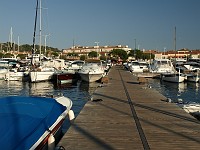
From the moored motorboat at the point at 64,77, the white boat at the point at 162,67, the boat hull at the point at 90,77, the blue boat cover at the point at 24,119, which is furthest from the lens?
the white boat at the point at 162,67

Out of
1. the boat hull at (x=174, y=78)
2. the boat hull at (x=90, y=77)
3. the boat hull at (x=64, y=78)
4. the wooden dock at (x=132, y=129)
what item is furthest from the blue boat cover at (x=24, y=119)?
the boat hull at (x=174, y=78)

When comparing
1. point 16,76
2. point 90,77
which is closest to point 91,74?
point 90,77

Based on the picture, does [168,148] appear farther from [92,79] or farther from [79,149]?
[92,79]

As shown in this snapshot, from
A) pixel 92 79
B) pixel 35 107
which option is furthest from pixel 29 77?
pixel 35 107

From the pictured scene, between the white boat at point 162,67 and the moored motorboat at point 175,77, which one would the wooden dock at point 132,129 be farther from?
the white boat at point 162,67

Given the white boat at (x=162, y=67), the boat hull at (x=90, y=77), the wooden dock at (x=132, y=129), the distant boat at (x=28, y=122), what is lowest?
the wooden dock at (x=132, y=129)

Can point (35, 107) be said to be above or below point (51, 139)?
above

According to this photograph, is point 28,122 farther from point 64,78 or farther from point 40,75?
point 40,75

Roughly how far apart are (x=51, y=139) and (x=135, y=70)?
1725 inches

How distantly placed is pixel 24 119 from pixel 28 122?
222 millimetres

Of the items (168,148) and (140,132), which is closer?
(168,148)

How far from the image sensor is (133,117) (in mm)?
11328

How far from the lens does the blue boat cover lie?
7125 mm

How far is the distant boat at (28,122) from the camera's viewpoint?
23.7 ft
